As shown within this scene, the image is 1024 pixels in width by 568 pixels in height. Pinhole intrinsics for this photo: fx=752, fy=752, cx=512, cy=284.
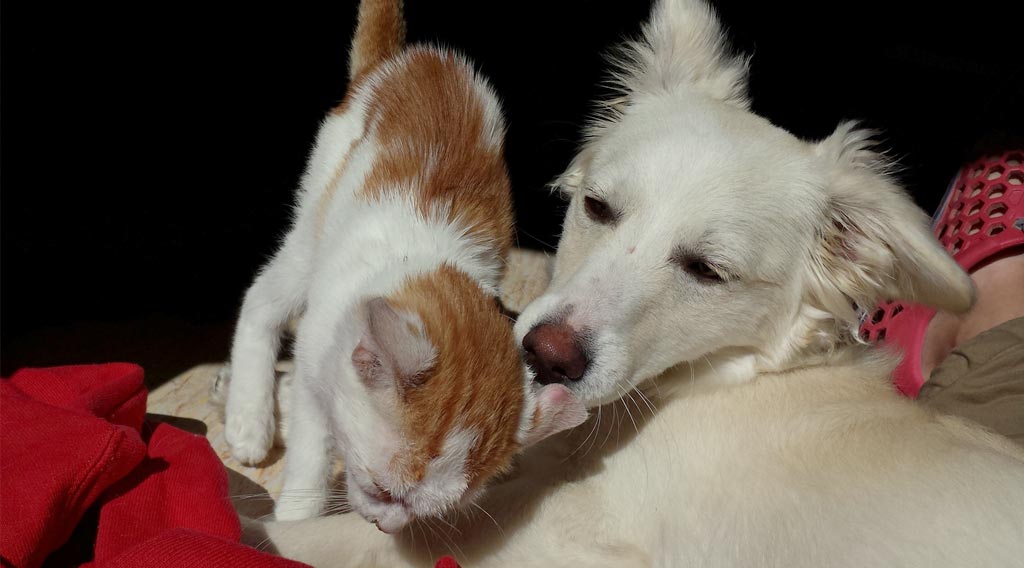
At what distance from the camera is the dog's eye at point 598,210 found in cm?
213

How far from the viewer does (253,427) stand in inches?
101

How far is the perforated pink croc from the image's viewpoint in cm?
319

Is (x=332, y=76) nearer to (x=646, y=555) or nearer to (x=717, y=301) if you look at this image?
(x=717, y=301)

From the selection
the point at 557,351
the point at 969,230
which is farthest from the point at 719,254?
the point at 969,230

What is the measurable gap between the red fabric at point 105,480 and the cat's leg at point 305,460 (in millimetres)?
225

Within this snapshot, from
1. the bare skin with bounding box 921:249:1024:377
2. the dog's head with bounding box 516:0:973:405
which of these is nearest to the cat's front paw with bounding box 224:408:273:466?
the dog's head with bounding box 516:0:973:405

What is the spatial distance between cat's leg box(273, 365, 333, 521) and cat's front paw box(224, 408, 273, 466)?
0.30 meters

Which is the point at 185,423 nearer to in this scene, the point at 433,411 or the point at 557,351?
the point at 433,411

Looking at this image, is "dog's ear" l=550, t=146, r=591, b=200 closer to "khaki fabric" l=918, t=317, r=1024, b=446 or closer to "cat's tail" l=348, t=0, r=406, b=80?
"cat's tail" l=348, t=0, r=406, b=80

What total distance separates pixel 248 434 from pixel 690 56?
75.7 inches

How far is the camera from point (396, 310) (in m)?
1.75

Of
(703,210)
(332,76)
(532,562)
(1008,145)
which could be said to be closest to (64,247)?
(332,76)

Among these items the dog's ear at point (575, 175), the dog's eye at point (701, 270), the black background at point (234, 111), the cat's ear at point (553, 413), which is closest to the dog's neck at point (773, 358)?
the dog's eye at point (701, 270)

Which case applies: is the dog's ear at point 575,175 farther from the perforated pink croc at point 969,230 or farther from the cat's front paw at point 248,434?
the perforated pink croc at point 969,230
